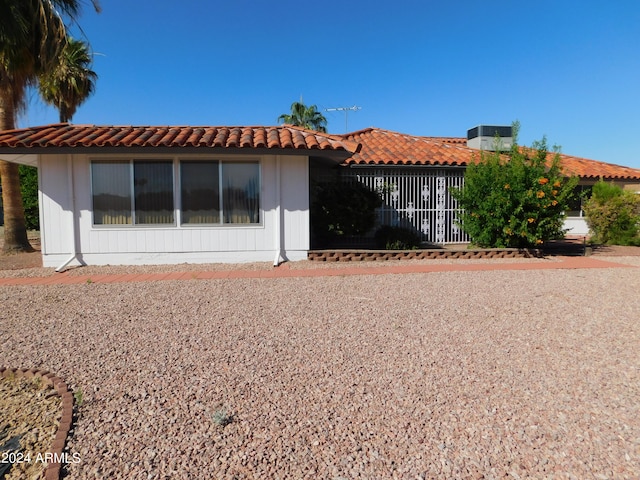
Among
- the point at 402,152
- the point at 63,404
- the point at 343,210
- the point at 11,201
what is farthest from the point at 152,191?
the point at 402,152

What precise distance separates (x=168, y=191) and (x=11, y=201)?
5.96 meters

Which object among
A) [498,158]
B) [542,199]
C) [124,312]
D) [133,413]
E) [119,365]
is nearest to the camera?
[133,413]

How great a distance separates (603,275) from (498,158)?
399 centimetres

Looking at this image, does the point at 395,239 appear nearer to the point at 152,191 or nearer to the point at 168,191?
the point at 168,191

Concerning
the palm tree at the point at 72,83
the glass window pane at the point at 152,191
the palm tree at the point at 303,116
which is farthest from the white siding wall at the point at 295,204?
the palm tree at the point at 303,116

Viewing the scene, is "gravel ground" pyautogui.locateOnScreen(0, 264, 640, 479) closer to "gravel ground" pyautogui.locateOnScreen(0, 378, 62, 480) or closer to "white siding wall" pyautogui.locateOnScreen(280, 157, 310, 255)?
"gravel ground" pyautogui.locateOnScreen(0, 378, 62, 480)

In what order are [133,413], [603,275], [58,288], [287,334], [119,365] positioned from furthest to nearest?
[603,275] → [58,288] → [287,334] → [119,365] → [133,413]

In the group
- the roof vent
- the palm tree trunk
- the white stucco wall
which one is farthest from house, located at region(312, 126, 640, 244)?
the palm tree trunk

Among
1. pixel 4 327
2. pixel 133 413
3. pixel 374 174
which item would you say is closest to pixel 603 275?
pixel 374 174

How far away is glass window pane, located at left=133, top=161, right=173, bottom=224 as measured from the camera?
30.0 ft

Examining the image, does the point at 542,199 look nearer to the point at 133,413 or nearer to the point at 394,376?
the point at 394,376

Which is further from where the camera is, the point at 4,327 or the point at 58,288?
the point at 58,288

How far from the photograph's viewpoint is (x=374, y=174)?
12.3 m

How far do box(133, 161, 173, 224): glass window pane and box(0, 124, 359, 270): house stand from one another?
0.02m
